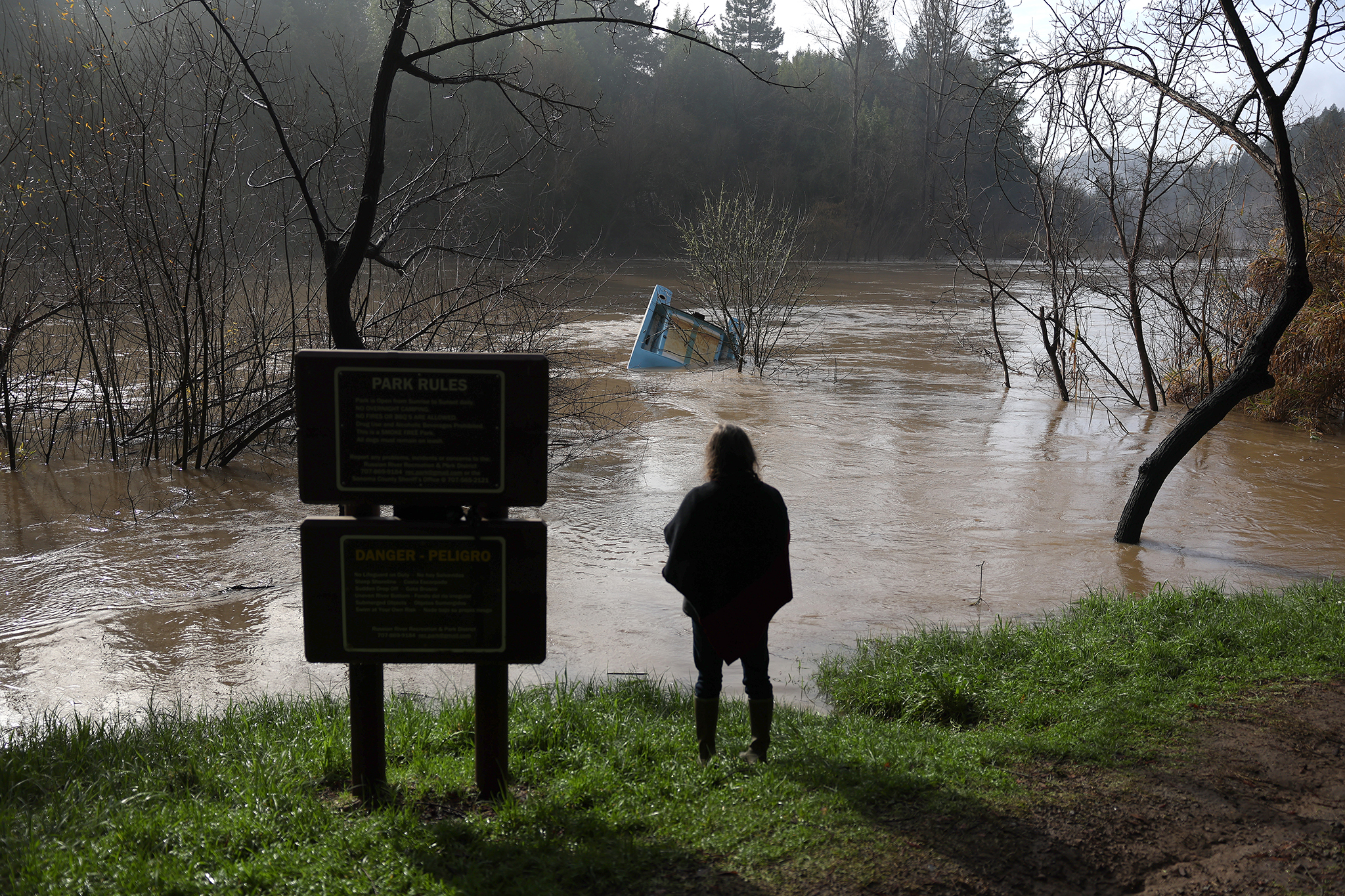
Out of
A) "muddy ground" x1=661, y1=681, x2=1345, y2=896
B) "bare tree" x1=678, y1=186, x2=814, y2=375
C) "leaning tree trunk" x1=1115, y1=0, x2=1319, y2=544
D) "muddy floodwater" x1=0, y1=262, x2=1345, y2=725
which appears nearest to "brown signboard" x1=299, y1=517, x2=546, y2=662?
"muddy ground" x1=661, y1=681, x2=1345, y2=896

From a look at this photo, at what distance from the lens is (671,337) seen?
2378cm

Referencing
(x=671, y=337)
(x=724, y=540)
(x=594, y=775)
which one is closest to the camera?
(x=594, y=775)

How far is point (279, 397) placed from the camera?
11.7 m

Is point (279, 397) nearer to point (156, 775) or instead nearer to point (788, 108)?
point (156, 775)

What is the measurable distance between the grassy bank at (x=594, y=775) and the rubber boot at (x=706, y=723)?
103 mm

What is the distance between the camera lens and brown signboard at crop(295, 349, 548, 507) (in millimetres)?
3230

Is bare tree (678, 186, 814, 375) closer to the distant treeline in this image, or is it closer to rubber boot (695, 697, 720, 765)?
rubber boot (695, 697, 720, 765)

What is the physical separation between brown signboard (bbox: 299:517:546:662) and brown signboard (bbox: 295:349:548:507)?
12 cm

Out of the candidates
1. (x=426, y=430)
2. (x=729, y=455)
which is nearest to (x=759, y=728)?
(x=729, y=455)

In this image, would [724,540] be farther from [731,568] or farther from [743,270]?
[743,270]

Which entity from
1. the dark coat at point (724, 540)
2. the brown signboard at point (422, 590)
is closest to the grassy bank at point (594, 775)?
the brown signboard at point (422, 590)

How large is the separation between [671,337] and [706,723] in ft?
65.8

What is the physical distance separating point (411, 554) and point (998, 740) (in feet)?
8.72

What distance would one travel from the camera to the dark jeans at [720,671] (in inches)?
162
